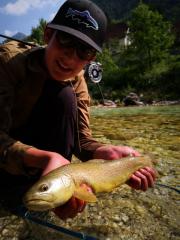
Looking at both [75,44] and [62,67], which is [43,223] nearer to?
[62,67]

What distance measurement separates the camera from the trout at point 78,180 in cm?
205

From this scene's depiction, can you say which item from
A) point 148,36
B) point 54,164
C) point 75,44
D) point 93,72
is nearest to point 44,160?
point 54,164

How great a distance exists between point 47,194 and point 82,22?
4.82 ft

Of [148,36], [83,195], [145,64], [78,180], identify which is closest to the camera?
[83,195]

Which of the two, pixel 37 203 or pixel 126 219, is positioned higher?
pixel 37 203

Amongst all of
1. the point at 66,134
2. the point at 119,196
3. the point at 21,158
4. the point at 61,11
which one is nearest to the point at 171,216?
the point at 119,196

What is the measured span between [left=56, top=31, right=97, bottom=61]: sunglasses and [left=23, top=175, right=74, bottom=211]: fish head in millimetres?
1144

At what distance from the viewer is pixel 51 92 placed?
323cm

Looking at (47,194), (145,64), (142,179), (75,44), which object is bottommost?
(145,64)

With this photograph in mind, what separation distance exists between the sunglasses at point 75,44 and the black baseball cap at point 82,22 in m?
0.06

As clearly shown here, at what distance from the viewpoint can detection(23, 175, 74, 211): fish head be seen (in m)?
2.03

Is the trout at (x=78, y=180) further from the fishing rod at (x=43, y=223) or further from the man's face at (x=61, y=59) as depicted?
the man's face at (x=61, y=59)

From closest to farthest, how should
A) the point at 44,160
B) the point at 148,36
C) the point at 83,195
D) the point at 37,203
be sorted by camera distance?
1. the point at 37,203
2. the point at 83,195
3. the point at 44,160
4. the point at 148,36

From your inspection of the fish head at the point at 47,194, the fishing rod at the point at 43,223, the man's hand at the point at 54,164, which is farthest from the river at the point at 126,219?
the fish head at the point at 47,194
